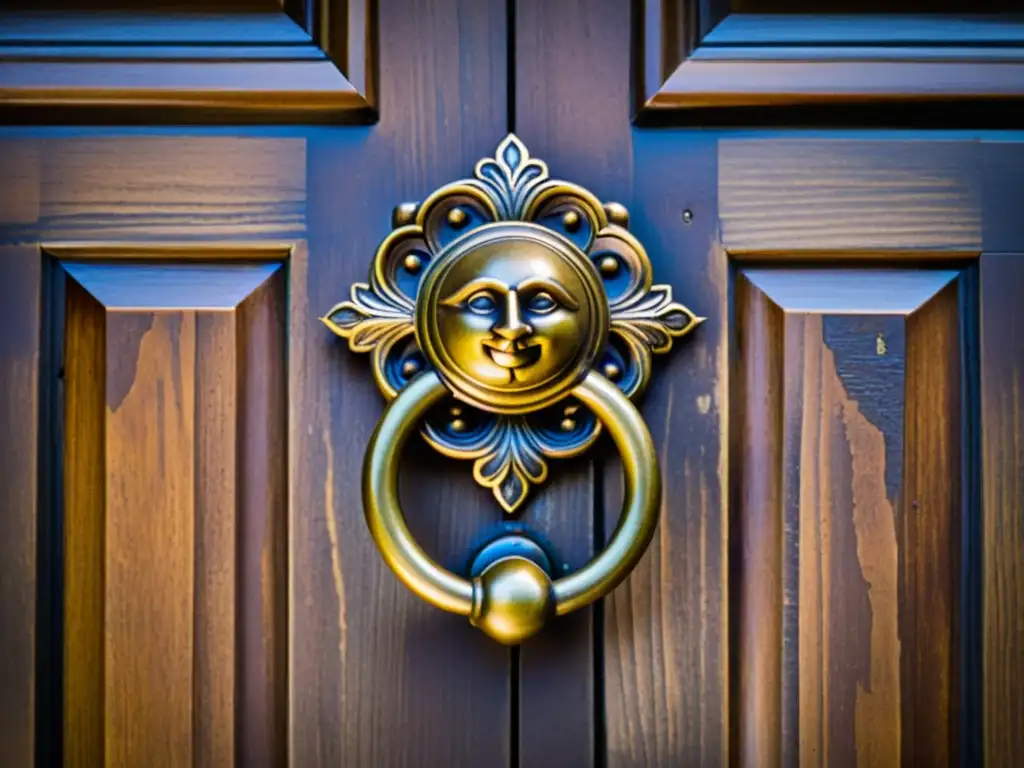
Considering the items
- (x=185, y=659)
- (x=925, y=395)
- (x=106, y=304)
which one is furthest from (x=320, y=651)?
(x=925, y=395)

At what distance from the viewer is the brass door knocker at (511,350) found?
1.20 ft

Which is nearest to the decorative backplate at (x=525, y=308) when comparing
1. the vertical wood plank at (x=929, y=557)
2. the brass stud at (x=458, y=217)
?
the brass stud at (x=458, y=217)

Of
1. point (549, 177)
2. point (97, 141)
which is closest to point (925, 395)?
point (549, 177)

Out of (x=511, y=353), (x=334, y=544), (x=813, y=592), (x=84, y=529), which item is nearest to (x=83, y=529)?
(x=84, y=529)

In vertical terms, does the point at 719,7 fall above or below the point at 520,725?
above

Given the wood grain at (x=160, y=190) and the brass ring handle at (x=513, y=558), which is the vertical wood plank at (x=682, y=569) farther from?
the wood grain at (x=160, y=190)

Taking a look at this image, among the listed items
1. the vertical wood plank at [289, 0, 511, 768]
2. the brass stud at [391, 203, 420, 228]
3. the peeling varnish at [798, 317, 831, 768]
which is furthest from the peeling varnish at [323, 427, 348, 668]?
the peeling varnish at [798, 317, 831, 768]

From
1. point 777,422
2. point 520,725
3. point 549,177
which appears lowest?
point 520,725

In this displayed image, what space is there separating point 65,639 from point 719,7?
0.42 m

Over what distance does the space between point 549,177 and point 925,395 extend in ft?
0.67

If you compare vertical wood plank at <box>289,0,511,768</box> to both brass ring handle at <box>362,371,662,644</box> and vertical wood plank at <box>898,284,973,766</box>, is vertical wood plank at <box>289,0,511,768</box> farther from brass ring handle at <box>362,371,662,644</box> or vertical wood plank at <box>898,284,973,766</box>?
vertical wood plank at <box>898,284,973,766</box>

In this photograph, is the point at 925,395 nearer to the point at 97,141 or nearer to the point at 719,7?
the point at 719,7

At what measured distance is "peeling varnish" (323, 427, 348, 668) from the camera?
1.33 feet

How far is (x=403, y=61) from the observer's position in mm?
413
